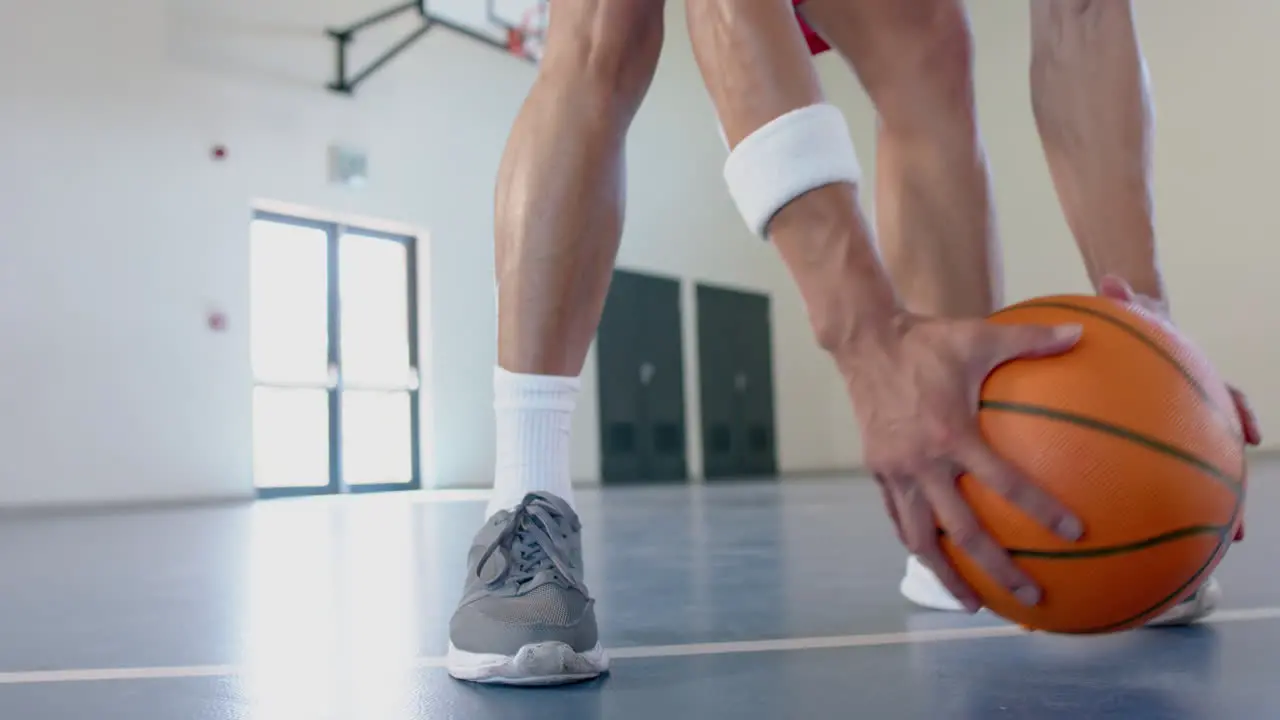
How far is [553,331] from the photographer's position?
46.8 inches

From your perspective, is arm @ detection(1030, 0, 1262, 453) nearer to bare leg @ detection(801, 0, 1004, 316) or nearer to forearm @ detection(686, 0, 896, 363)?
bare leg @ detection(801, 0, 1004, 316)

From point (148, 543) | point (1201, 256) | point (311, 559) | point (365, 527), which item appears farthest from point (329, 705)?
point (1201, 256)

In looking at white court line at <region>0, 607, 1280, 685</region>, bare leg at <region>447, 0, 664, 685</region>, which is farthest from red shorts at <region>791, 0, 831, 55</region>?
white court line at <region>0, 607, 1280, 685</region>

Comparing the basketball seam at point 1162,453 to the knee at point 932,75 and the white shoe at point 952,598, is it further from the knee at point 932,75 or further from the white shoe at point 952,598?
the knee at point 932,75

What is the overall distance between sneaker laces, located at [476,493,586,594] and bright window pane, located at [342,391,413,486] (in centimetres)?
639

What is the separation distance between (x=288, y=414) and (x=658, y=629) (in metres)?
6.26

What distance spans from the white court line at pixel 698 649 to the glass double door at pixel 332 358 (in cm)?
605

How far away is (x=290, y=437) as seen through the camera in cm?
709

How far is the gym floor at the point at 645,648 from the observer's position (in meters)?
0.87

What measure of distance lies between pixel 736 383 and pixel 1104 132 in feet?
30.4

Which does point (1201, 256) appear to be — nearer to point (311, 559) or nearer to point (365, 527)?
point (365, 527)

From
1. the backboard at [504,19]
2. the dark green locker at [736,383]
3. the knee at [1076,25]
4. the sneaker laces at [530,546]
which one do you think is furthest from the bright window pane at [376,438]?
the knee at [1076,25]

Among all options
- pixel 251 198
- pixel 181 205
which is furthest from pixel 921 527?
pixel 251 198

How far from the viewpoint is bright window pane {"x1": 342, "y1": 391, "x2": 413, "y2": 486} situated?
736cm
